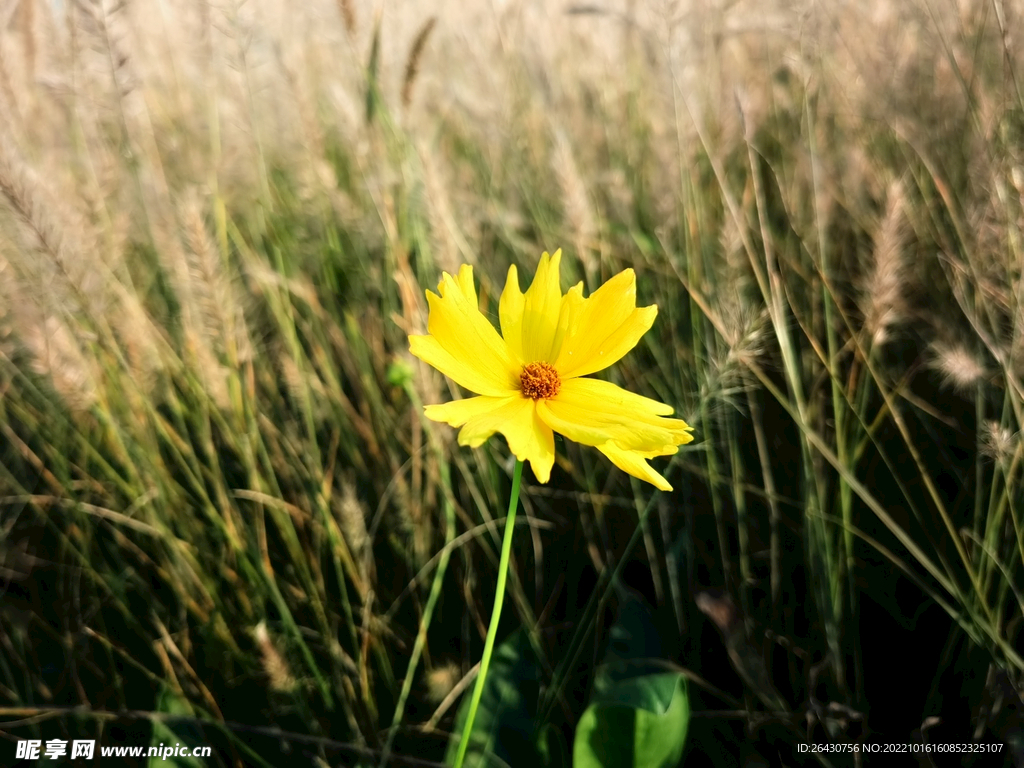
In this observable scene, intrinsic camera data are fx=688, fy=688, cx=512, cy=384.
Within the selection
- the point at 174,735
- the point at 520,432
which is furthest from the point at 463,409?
the point at 174,735

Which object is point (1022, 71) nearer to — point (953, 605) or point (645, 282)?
point (645, 282)

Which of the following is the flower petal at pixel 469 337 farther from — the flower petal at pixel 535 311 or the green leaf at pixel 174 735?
the green leaf at pixel 174 735

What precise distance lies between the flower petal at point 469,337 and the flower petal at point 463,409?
1 centimetres

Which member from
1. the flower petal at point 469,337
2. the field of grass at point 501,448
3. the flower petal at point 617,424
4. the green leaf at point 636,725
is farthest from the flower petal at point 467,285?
the green leaf at point 636,725

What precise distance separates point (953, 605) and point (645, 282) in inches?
29.3

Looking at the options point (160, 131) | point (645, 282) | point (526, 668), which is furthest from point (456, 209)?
point (526, 668)

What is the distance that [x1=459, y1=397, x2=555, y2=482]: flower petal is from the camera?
47cm

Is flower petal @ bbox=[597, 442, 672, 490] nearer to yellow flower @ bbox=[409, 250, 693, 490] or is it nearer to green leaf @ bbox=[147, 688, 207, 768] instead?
yellow flower @ bbox=[409, 250, 693, 490]

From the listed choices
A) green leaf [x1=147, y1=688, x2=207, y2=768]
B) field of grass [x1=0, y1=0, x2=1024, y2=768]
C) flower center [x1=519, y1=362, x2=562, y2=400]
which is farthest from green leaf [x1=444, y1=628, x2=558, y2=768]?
flower center [x1=519, y1=362, x2=562, y2=400]

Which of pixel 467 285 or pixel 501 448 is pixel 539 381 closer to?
pixel 467 285

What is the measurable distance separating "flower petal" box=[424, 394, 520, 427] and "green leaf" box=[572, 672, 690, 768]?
0.39 m

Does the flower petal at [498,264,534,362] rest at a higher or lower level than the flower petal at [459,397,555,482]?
higher

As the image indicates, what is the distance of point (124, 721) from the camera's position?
1.00 metres

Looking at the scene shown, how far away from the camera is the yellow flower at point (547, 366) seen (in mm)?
505
